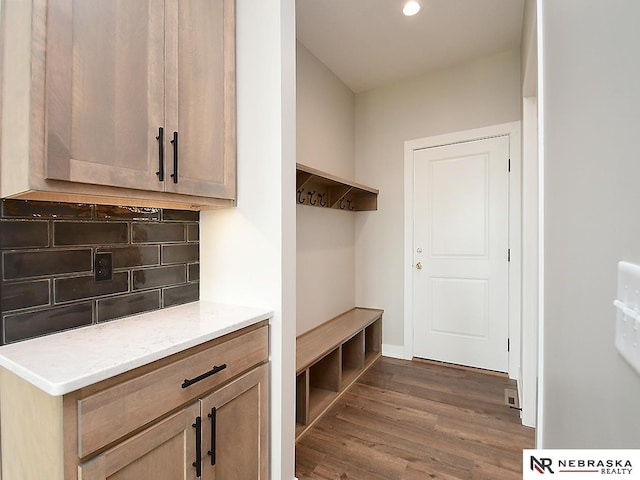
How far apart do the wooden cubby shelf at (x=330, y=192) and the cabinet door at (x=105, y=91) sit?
99cm

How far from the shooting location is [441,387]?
8.30 feet

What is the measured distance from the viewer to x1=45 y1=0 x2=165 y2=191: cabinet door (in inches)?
35.8

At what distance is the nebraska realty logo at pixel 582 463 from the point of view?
0.46 metres

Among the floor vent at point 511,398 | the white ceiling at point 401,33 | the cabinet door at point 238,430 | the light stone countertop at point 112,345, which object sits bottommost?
the floor vent at point 511,398

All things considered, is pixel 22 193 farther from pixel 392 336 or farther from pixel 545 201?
pixel 392 336

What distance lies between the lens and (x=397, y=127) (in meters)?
3.18

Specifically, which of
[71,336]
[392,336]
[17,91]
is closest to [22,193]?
[17,91]

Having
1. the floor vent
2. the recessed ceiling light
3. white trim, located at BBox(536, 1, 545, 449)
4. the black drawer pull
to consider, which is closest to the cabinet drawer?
the black drawer pull

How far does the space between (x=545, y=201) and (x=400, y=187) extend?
2.01 metres

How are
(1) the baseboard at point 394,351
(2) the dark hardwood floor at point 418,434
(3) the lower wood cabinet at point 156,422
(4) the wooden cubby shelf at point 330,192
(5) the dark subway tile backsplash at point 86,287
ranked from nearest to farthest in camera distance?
(3) the lower wood cabinet at point 156,422 < (5) the dark subway tile backsplash at point 86,287 < (2) the dark hardwood floor at point 418,434 < (4) the wooden cubby shelf at point 330,192 < (1) the baseboard at point 394,351

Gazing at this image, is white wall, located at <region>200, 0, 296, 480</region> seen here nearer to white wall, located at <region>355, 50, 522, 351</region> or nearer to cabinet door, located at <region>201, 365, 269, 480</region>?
cabinet door, located at <region>201, 365, 269, 480</region>

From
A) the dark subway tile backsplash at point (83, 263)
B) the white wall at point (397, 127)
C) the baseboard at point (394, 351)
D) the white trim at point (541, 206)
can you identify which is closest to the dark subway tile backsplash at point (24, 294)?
the dark subway tile backsplash at point (83, 263)

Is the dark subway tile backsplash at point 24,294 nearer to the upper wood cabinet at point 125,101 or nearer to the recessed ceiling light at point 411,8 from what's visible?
the upper wood cabinet at point 125,101

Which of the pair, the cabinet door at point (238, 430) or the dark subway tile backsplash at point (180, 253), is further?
the dark subway tile backsplash at point (180, 253)
